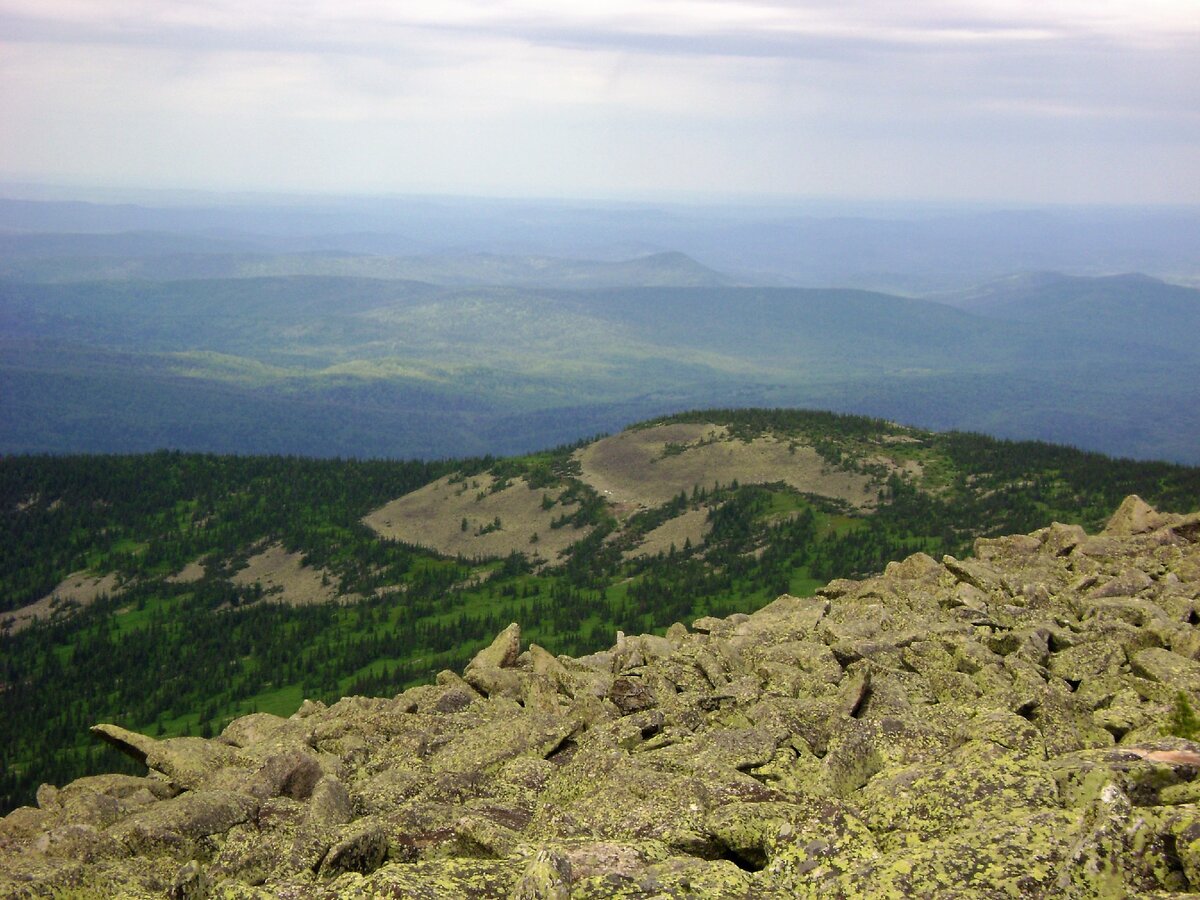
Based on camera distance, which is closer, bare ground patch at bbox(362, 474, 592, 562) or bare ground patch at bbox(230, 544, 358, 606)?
bare ground patch at bbox(230, 544, 358, 606)

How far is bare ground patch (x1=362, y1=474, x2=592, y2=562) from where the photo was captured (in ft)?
336

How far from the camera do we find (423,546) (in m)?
107

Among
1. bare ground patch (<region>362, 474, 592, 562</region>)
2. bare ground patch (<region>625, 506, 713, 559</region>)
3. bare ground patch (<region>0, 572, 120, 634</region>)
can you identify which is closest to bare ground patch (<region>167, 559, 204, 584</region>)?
bare ground patch (<region>0, 572, 120, 634</region>)

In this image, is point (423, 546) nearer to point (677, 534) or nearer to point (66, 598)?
point (677, 534)

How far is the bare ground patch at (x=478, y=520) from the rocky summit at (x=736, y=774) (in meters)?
78.3

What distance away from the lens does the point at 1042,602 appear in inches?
874

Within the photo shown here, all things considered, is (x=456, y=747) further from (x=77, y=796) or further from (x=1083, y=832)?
(x=1083, y=832)

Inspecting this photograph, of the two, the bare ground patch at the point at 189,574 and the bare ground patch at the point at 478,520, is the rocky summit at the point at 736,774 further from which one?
the bare ground patch at the point at 189,574

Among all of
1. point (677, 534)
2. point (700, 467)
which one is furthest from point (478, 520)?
point (700, 467)

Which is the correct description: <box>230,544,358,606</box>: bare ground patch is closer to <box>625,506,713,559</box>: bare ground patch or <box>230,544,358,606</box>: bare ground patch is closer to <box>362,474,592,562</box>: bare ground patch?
<box>362,474,592,562</box>: bare ground patch

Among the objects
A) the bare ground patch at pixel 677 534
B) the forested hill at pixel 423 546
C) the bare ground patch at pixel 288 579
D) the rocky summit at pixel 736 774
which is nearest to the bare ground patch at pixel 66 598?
the forested hill at pixel 423 546

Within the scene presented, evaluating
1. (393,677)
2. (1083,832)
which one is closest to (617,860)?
(1083,832)

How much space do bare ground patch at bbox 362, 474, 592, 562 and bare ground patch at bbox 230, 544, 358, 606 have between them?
8.67 metres

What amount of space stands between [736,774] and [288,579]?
329 feet
